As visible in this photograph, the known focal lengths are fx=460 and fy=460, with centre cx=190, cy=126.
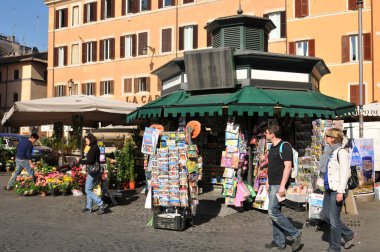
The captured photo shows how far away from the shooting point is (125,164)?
13.8m

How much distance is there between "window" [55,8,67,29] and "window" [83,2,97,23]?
267 cm

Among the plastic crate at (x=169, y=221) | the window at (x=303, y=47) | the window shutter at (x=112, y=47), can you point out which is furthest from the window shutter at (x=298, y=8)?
the plastic crate at (x=169, y=221)

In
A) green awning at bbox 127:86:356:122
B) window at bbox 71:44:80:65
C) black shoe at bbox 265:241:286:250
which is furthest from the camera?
window at bbox 71:44:80:65

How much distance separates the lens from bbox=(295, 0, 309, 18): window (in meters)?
28.9

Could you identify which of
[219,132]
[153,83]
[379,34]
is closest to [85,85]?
[153,83]

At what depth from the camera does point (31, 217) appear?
30.7 ft

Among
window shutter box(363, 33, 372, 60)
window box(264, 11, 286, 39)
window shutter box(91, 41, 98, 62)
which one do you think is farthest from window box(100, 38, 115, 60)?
window shutter box(363, 33, 372, 60)

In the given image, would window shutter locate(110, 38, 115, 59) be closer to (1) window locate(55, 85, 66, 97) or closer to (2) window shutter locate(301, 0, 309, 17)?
(1) window locate(55, 85, 66, 97)

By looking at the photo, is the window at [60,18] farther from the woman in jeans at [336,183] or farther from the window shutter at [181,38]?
the woman in jeans at [336,183]

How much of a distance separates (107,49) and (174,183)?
30.3 m

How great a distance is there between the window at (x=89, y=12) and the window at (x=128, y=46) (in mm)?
4033

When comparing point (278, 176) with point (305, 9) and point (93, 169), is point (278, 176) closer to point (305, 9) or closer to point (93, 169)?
point (93, 169)

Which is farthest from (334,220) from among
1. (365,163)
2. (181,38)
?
(181,38)

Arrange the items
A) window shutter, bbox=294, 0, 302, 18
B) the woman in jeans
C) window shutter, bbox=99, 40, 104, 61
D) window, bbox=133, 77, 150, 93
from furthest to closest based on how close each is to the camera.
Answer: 1. window shutter, bbox=99, 40, 104, 61
2. window, bbox=133, 77, 150, 93
3. window shutter, bbox=294, 0, 302, 18
4. the woman in jeans
